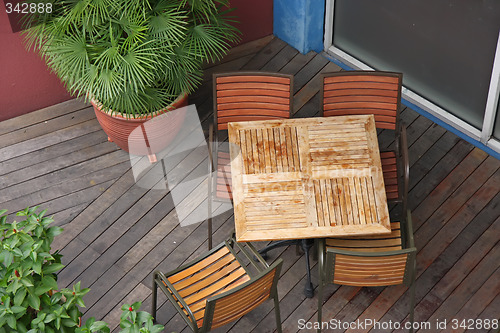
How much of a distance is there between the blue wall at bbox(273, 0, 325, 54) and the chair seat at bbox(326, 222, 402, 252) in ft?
7.82

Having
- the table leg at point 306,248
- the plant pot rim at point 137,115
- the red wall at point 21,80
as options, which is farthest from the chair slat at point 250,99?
the red wall at point 21,80

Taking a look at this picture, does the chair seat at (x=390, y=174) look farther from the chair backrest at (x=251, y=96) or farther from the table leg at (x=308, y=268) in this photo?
the chair backrest at (x=251, y=96)

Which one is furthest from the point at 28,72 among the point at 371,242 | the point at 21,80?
the point at 371,242

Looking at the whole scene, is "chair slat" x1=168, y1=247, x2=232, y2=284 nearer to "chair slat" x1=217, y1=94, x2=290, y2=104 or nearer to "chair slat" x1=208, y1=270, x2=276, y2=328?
"chair slat" x1=208, y1=270, x2=276, y2=328

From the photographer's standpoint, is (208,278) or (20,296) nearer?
(20,296)

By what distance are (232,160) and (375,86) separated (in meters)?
1.17

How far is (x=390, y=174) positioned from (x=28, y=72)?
3.02 metres

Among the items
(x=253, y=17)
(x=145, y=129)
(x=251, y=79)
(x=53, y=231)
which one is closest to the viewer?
(x=53, y=231)

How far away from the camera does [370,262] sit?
3.95 metres

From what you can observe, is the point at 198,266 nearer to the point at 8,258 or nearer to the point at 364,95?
the point at 8,258

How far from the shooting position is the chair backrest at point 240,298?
3729 millimetres

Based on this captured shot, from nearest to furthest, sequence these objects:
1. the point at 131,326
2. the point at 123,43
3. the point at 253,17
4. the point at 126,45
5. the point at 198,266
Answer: the point at 131,326
the point at 198,266
the point at 123,43
the point at 126,45
the point at 253,17

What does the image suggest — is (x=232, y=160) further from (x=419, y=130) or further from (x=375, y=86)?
(x=419, y=130)

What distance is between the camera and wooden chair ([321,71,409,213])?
191 inches
